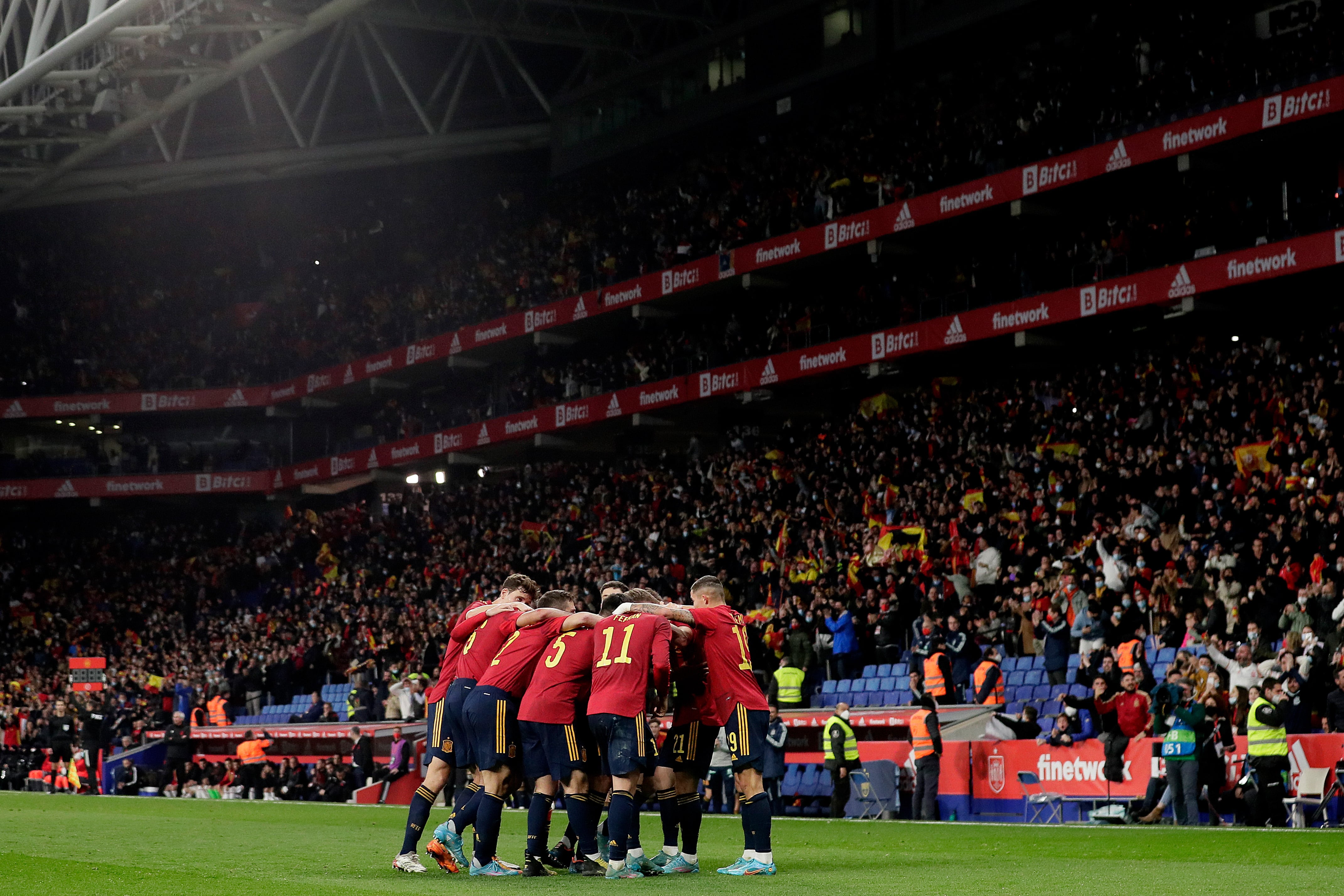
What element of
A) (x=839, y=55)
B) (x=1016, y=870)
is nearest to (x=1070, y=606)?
(x=1016, y=870)

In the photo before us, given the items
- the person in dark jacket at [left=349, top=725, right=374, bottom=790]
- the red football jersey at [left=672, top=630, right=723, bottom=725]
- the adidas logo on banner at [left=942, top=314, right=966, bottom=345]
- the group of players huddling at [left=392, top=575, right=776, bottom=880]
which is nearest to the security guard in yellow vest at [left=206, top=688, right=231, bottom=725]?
the person in dark jacket at [left=349, top=725, right=374, bottom=790]

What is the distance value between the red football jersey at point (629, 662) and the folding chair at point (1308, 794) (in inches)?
336

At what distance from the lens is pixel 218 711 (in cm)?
3697

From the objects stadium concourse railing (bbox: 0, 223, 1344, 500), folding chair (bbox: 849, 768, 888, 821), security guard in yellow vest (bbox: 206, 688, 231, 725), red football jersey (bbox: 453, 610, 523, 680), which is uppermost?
stadium concourse railing (bbox: 0, 223, 1344, 500)

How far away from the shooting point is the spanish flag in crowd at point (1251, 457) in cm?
2381

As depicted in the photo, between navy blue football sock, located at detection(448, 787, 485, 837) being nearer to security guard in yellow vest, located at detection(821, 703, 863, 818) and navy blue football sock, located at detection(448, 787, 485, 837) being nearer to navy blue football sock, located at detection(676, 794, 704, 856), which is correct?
navy blue football sock, located at detection(676, 794, 704, 856)

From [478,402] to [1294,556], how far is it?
31.5 meters

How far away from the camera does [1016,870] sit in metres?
11.0

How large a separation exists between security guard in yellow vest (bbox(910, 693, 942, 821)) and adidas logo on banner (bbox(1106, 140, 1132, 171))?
13.8 m

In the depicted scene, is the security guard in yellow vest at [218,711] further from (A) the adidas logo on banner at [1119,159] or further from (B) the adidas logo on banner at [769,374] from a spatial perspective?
(A) the adidas logo on banner at [1119,159]

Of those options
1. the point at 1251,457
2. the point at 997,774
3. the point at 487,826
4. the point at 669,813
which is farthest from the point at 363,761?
the point at 487,826

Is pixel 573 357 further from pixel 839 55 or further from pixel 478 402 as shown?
pixel 839 55

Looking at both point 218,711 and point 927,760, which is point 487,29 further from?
point 927,760

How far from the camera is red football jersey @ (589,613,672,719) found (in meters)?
10.8
